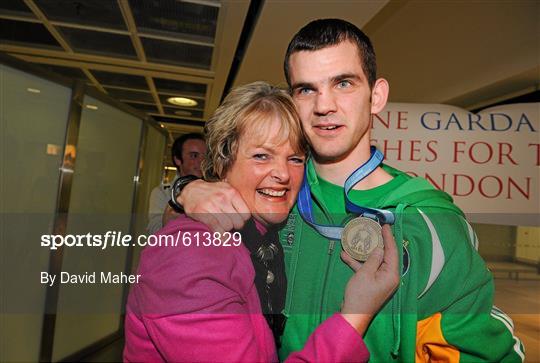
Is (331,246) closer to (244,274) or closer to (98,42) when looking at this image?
(244,274)

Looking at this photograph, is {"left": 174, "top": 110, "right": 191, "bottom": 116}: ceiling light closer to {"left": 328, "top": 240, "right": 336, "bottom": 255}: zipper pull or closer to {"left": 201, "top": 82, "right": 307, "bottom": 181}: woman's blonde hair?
{"left": 201, "top": 82, "right": 307, "bottom": 181}: woman's blonde hair

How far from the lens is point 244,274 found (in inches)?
26.4

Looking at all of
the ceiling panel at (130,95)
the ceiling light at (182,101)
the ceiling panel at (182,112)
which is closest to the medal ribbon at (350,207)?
the ceiling light at (182,101)

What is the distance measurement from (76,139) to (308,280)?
1812mm

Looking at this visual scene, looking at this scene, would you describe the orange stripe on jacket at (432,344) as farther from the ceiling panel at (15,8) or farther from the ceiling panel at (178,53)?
the ceiling panel at (15,8)

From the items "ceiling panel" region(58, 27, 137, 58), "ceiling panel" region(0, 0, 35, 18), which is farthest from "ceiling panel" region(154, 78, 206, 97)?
"ceiling panel" region(0, 0, 35, 18)

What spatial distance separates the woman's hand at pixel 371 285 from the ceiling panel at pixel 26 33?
126 inches

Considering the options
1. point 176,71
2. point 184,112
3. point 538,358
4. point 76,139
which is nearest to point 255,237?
point 76,139

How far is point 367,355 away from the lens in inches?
24.8

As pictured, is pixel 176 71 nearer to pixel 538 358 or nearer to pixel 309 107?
pixel 309 107

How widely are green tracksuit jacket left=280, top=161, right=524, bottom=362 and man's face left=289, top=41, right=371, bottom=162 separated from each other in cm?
12

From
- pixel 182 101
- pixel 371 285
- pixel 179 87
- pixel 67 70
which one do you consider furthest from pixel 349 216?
pixel 182 101

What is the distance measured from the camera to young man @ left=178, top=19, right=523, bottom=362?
659 mm

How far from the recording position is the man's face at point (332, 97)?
738 mm
